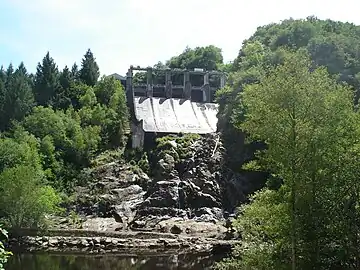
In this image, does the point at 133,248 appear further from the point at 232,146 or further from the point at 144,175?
the point at 232,146

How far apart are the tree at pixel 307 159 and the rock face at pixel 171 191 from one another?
27865 mm

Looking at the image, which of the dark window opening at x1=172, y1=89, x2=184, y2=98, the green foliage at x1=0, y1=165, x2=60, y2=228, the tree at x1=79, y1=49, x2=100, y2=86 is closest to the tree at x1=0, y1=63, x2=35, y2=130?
the tree at x1=79, y1=49, x2=100, y2=86

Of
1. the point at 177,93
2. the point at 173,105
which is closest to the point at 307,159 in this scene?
the point at 173,105

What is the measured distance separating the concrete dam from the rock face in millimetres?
7847

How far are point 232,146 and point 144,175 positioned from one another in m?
11.8

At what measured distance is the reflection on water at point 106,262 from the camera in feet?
97.9

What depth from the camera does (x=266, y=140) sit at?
56.1 ft

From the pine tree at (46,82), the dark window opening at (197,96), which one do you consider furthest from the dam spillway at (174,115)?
the pine tree at (46,82)

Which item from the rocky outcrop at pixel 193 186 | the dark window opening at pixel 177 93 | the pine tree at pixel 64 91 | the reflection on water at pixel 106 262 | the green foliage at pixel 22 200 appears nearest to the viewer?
the reflection on water at pixel 106 262

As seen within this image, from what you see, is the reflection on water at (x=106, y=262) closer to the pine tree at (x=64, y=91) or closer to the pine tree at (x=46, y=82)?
the pine tree at (x=64, y=91)

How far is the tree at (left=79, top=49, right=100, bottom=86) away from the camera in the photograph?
294 feet

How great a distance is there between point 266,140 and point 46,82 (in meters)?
71.4

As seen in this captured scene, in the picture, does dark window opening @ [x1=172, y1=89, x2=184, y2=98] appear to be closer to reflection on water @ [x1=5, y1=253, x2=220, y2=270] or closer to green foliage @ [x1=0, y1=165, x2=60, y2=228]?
green foliage @ [x1=0, y1=165, x2=60, y2=228]

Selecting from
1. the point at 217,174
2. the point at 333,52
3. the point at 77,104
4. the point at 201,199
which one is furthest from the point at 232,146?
the point at 77,104
